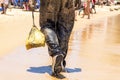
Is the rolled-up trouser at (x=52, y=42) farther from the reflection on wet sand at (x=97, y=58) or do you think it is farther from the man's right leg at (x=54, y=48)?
the reflection on wet sand at (x=97, y=58)

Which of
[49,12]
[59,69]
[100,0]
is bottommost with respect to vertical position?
[100,0]

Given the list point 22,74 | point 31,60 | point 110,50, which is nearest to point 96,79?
point 22,74

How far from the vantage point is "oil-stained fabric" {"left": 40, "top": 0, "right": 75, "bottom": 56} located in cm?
689

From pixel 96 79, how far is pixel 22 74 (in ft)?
3.90

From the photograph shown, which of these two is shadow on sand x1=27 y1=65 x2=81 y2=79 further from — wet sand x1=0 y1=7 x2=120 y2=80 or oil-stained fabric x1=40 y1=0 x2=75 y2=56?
oil-stained fabric x1=40 y1=0 x2=75 y2=56

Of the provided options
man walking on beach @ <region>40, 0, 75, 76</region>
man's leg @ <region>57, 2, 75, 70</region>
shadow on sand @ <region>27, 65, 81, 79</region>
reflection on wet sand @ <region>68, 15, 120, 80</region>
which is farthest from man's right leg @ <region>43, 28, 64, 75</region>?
reflection on wet sand @ <region>68, 15, 120, 80</region>

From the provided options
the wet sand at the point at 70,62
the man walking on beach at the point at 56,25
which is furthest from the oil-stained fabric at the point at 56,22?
the wet sand at the point at 70,62

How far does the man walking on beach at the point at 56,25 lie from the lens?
22.6 feet

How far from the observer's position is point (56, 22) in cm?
704

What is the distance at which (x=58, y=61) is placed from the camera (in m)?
6.90

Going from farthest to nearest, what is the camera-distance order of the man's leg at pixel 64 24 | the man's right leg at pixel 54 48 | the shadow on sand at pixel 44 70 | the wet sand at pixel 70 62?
1. the shadow on sand at pixel 44 70
2. the wet sand at pixel 70 62
3. the man's leg at pixel 64 24
4. the man's right leg at pixel 54 48

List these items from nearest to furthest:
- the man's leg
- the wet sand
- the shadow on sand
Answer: the man's leg, the wet sand, the shadow on sand

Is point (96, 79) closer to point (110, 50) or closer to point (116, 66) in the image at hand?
point (116, 66)

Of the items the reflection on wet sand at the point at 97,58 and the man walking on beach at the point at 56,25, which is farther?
the reflection on wet sand at the point at 97,58
